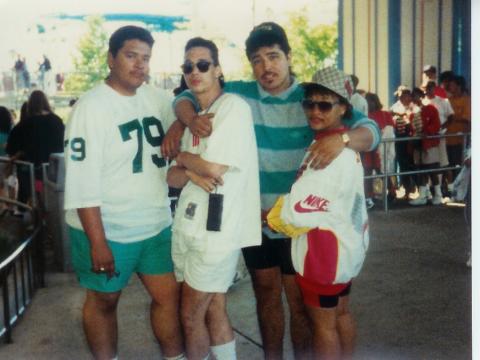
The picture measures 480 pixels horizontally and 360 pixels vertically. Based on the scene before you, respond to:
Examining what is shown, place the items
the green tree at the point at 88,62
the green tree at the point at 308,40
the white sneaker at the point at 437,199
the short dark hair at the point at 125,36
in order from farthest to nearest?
the green tree at the point at 308,40 < the green tree at the point at 88,62 < the white sneaker at the point at 437,199 < the short dark hair at the point at 125,36

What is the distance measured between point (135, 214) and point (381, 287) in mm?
2095

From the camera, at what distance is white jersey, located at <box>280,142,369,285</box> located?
78.1 inches

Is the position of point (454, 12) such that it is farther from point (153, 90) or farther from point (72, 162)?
point (72, 162)

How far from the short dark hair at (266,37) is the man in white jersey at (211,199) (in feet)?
0.54

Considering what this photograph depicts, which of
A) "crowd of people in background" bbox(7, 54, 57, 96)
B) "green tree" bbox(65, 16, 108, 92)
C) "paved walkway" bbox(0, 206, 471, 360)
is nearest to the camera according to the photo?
"paved walkway" bbox(0, 206, 471, 360)

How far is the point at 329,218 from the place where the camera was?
202 cm

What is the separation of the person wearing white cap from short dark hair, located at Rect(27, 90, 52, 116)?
3365 mm

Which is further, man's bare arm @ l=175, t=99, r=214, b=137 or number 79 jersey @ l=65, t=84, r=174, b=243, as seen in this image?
number 79 jersey @ l=65, t=84, r=174, b=243

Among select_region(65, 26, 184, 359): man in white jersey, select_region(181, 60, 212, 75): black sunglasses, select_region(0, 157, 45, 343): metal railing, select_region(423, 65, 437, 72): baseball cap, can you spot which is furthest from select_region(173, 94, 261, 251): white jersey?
select_region(423, 65, 437, 72): baseball cap

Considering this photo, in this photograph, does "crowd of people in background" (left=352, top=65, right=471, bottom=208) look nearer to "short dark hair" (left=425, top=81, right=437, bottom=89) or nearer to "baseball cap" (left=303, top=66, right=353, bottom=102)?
"short dark hair" (left=425, top=81, right=437, bottom=89)

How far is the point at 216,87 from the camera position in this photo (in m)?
2.13

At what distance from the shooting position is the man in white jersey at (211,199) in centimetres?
198

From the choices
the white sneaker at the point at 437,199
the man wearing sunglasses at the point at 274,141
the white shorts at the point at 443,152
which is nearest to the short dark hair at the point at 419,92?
the white shorts at the point at 443,152

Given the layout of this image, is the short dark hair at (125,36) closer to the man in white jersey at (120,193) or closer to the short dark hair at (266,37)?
the man in white jersey at (120,193)
